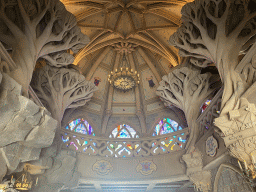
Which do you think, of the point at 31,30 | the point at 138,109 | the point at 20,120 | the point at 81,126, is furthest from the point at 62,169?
the point at 138,109

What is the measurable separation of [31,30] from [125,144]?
7381 millimetres

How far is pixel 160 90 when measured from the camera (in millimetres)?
12438

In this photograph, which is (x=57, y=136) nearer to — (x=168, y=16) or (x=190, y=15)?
(x=190, y=15)

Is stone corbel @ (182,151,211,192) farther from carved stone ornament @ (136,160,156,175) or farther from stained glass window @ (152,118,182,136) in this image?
stained glass window @ (152,118,182,136)

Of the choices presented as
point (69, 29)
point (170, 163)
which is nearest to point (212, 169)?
point (170, 163)

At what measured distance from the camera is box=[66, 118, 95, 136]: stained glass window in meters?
14.0

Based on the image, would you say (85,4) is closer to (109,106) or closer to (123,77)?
(123,77)

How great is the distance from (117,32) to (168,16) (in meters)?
3.27

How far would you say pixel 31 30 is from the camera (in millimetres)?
7773

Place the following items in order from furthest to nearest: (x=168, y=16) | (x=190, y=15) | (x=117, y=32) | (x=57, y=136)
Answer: (x=117, y=32), (x=168, y=16), (x=57, y=136), (x=190, y=15)

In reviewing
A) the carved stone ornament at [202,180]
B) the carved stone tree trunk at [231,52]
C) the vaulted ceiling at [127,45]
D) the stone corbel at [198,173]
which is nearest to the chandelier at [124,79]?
the vaulted ceiling at [127,45]

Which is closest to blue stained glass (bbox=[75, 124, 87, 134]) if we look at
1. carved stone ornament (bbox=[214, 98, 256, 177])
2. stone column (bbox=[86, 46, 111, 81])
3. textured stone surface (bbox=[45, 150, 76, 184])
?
stone column (bbox=[86, 46, 111, 81])

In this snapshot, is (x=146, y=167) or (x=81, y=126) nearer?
(x=146, y=167)

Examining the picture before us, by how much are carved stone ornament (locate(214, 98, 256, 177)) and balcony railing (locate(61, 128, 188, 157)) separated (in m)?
5.27
